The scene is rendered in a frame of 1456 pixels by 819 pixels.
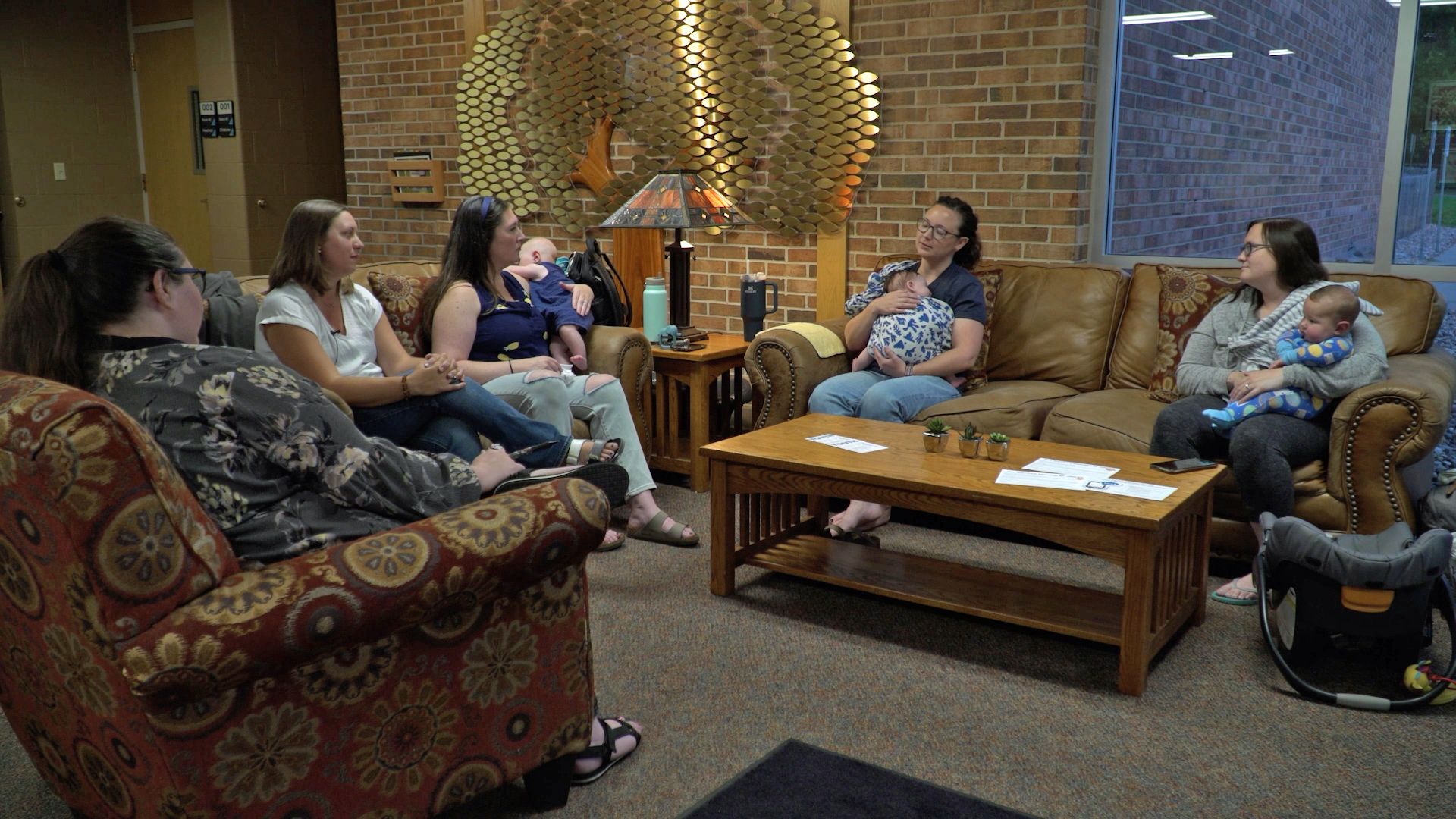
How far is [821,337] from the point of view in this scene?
13.1 ft

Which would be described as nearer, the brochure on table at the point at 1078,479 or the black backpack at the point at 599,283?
the brochure on table at the point at 1078,479

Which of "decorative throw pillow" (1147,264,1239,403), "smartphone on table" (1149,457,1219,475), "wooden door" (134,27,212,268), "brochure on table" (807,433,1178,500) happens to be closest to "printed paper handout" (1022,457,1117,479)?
"brochure on table" (807,433,1178,500)

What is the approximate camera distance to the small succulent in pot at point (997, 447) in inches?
114

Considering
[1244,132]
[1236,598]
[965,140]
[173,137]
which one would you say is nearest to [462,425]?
[1236,598]

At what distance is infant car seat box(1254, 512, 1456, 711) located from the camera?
7.84ft

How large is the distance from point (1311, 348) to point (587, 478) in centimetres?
202

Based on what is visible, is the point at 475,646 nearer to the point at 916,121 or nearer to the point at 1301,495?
the point at 1301,495

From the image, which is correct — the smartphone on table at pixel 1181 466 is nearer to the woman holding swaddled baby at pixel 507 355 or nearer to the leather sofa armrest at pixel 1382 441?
the leather sofa armrest at pixel 1382 441

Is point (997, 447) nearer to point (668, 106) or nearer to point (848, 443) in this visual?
point (848, 443)

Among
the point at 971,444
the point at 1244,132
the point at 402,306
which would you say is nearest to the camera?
the point at 971,444

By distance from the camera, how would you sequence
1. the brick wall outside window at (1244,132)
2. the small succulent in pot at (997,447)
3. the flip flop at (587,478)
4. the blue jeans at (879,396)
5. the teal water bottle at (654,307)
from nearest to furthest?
the flip flop at (587,478) < the small succulent in pot at (997,447) < the blue jeans at (879,396) < the brick wall outside window at (1244,132) < the teal water bottle at (654,307)

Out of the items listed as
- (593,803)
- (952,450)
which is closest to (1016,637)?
(952,450)

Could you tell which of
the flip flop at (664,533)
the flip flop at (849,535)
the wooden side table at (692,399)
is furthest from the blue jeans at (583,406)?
the flip flop at (849,535)

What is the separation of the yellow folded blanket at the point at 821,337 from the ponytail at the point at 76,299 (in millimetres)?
2430
